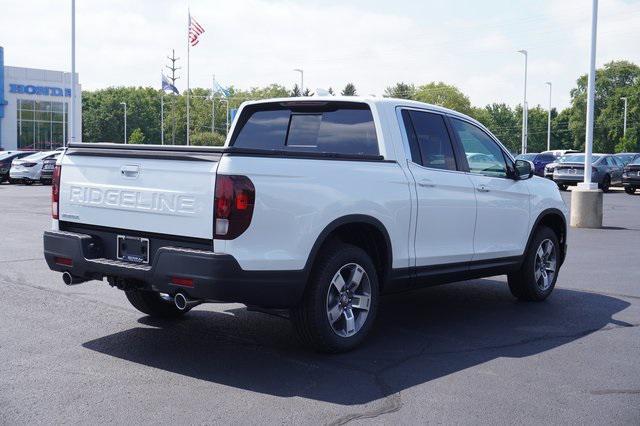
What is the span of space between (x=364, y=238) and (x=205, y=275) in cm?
161

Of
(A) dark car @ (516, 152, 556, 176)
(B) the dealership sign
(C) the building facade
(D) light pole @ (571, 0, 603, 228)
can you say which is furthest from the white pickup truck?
(B) the dealership sign

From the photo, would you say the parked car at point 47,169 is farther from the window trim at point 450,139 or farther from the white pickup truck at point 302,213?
the window trim at point 450,139

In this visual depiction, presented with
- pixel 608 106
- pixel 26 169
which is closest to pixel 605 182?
pixel 26 169

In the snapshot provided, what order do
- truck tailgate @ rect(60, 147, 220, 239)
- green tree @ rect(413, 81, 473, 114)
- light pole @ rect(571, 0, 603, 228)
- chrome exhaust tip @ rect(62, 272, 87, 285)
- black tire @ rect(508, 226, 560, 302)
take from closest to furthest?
truck tailgate @ rect(60, 147, 220, 239)
chrome exhaust tip @ rect(62, 272, 87, 285)
black tire @ rect(508, 226, 560, 302)
light pole @ rect(571, 0, 603, 228)
green tree @ rect(413, 81, 473, 114)

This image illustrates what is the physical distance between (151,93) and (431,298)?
13671 cm

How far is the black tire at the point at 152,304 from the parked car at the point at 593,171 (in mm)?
25967

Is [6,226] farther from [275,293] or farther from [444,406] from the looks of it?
[444,406]

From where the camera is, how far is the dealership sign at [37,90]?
71125 mm

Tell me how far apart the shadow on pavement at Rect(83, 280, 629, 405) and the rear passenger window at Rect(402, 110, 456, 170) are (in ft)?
4.83

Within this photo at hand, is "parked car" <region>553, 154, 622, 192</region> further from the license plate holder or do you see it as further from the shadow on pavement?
the license plate holder

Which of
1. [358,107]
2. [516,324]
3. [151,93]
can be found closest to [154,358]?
[358,107]

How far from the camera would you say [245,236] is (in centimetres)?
512

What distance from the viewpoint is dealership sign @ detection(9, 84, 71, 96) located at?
71125 mm

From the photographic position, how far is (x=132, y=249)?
219 inches
